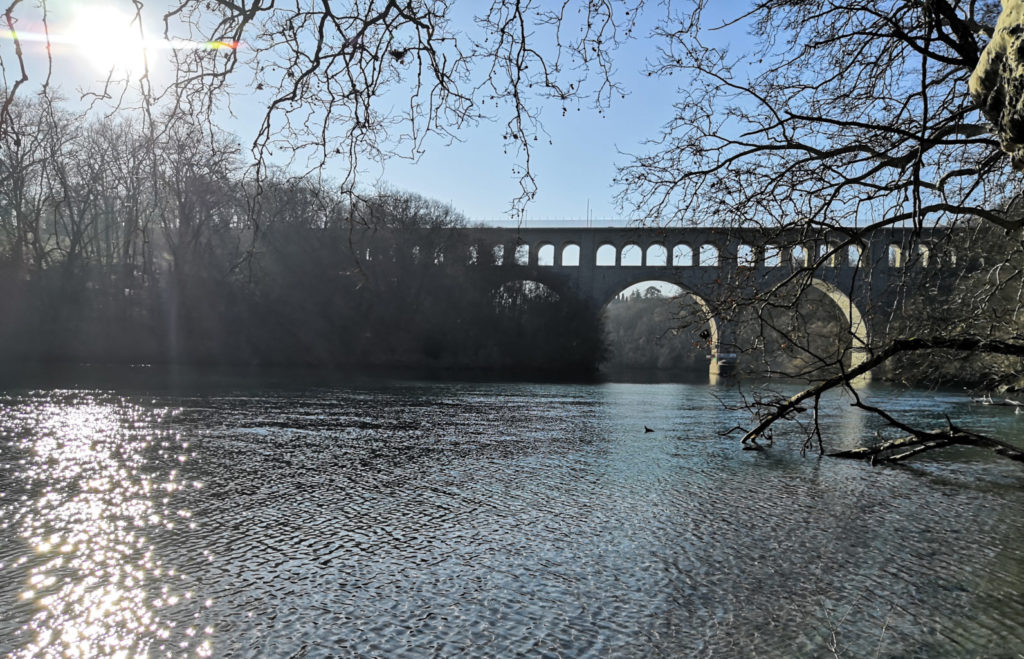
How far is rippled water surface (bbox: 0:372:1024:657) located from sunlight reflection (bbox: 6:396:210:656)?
0.07 feet

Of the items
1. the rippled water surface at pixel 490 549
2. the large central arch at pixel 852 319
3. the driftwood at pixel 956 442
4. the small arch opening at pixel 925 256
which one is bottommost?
the rippled water surface at pixel 490 549

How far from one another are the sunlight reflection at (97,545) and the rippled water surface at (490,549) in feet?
0.07

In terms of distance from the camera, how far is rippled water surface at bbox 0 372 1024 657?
140 inches

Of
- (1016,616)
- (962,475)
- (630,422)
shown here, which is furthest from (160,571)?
(630,422)

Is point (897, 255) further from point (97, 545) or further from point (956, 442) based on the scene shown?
point (97, 545)

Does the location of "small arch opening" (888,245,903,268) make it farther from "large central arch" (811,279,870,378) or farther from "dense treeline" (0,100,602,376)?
"dense treeline" (0,100,602,376)

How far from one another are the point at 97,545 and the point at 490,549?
2482 mm

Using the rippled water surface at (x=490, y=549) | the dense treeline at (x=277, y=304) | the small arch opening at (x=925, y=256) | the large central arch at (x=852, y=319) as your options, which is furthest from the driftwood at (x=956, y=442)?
the dense treeline at (x=277, y=304)

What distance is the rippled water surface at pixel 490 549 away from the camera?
11.7ft

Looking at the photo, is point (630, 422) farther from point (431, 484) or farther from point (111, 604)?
point (111, 604)

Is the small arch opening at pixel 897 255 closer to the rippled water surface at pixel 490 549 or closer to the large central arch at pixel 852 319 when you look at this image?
the large central arch at pixel 852 319

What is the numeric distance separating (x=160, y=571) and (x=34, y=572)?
0.65 meters

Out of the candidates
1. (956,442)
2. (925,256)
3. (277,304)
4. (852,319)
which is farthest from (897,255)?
(277,304)

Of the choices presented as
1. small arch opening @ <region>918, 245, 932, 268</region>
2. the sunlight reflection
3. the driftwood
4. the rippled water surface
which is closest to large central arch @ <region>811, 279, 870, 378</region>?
small arch opening @ <region>918, 245, 932, 268</region>
